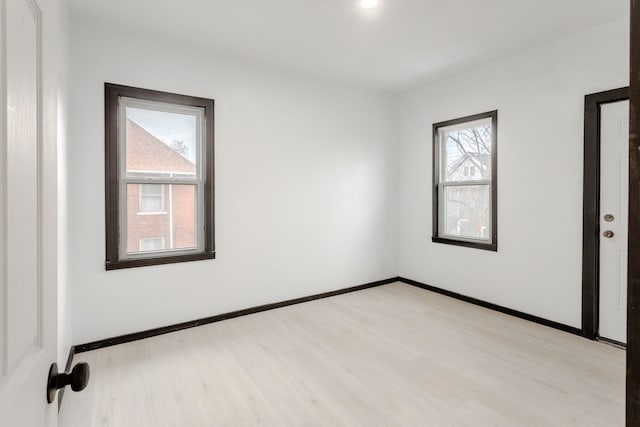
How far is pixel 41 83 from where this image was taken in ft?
2.11

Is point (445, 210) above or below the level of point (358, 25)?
below

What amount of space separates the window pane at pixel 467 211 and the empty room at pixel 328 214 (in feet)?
0.09

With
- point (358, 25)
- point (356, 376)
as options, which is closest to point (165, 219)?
point (356, 376)

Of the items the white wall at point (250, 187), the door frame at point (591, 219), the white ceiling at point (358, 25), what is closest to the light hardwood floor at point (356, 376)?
the door frame at point (591, 219)

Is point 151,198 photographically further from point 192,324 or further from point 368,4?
point 368,4

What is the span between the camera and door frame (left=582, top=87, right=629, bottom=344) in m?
2.98

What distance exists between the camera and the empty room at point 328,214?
89.6 inches

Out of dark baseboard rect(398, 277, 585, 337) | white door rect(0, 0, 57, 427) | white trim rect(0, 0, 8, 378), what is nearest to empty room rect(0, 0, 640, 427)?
dark baseboard rect(398, 277, 585, 337)

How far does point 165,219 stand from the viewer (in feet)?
10.7

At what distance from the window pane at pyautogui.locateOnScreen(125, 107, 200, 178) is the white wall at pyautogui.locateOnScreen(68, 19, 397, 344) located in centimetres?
23

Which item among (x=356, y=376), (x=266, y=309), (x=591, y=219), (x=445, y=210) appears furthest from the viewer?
(x=445, y=210)

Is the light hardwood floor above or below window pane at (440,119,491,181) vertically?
below

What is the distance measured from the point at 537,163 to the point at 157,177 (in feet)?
12.3

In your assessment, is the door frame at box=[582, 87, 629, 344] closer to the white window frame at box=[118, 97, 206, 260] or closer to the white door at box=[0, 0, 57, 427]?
the white window frame at box=[118, 97, 206, 260]
